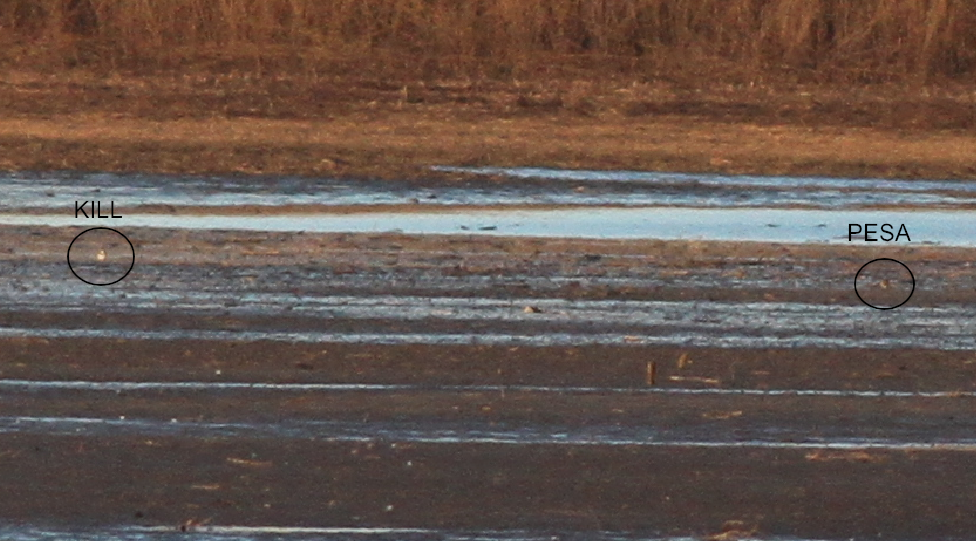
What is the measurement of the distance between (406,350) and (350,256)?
1.49m

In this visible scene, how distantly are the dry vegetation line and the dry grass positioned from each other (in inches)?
58.9

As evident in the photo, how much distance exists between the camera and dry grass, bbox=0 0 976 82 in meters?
13.3

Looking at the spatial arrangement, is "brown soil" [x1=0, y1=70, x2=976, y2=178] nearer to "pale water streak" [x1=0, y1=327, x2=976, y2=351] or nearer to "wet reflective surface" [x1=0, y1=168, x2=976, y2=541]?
"wet reflective surface" [x1=0, y1=168, x2=976, y2=541]

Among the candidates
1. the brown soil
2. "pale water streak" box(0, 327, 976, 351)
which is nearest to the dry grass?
the brown soil

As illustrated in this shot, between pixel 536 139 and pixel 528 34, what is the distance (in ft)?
8.59

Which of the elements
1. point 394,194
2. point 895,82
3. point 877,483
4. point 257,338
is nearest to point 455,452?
point 257,338

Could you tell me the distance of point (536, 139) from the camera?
1155 centimetres

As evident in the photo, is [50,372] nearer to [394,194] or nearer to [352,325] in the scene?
[352,325]

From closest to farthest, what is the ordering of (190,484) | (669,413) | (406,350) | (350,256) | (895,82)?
(190,484) → (669,413) → (406,350) → (350,256) → (895,82)

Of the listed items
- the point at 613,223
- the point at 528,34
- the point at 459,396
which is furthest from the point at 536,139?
the point at 459,396

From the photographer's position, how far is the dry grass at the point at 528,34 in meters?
13.3

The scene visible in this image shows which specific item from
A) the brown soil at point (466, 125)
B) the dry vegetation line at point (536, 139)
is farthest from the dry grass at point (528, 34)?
the dry vegetation line at point (536, 139)

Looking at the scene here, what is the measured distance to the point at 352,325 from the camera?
7941 millimetres

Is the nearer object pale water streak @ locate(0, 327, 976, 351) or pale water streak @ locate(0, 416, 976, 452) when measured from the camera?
pale water streak @ locate(0, 416, 976, 452)
